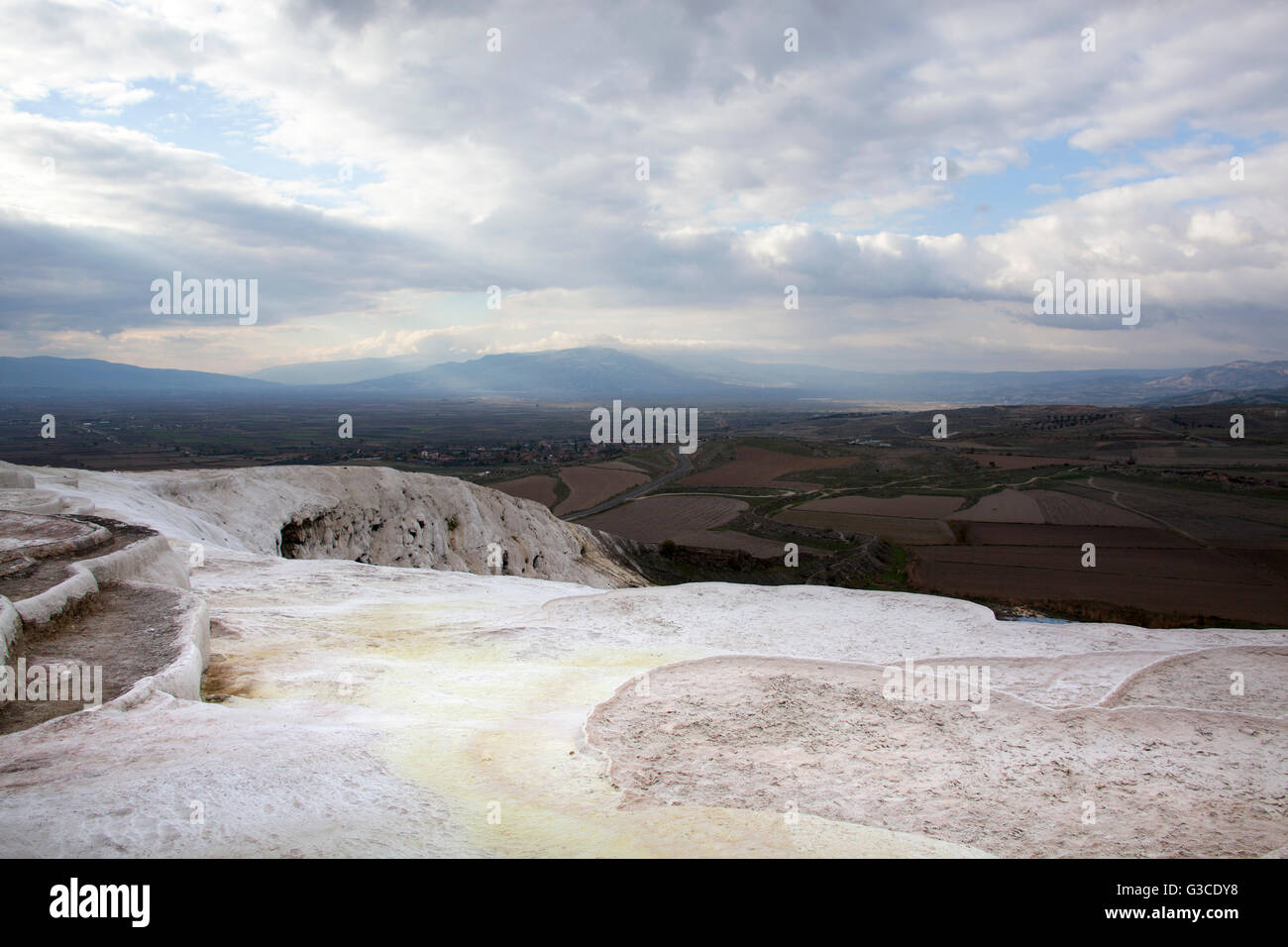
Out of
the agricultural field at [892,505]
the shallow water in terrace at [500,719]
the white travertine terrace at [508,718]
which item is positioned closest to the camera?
the white travertine terrace at [508,718]

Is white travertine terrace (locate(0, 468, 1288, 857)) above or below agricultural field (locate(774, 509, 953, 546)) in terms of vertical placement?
above

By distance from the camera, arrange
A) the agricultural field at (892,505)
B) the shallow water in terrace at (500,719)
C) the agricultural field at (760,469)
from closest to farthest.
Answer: the shallow water in terrace at (500,719), the agricultural field at (892,505), the agricultural field at (760,469)

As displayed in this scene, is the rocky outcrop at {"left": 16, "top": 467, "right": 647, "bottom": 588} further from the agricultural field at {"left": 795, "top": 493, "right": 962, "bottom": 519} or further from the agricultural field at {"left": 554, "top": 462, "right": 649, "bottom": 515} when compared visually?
the agricultural field at {"left": 795, "top": 493, "right": 962, "bottom": 519}

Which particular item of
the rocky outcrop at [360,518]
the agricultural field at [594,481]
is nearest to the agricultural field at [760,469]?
the agricultural field at [594,481]

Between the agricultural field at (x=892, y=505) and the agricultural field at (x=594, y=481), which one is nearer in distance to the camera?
the agricultural field at (x=892, y=505)

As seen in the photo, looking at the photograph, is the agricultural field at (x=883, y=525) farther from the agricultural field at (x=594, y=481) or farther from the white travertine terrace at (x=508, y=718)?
the white travertine terrace at (x=508, y=718)

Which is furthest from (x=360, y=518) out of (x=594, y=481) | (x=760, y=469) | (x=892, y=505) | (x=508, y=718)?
(x=760, y=469)

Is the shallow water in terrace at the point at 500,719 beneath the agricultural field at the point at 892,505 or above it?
above

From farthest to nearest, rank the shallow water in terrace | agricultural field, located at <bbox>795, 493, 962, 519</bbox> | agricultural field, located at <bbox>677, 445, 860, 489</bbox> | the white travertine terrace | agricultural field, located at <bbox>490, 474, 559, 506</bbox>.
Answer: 1. agricultural field, located at <bbox>677, 445, 860, 489</bbox>
2. agricultural field, located at <bbox>490, 474, 559, 506</bbox>
3. agricultural field, located at <bbox>795, 493, 962, 519</bbox>
4. the shallow water in terrace
5. the white travertine terrace

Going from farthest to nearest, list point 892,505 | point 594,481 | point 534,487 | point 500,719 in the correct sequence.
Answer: point 594,481, point 534,487, point 892,505, point 500,719

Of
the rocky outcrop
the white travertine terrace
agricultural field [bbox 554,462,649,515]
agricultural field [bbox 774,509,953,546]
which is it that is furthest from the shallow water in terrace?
agricultural field [bbox 554,462,649,515]

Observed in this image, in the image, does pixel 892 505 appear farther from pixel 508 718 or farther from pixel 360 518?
pixel 508 718
